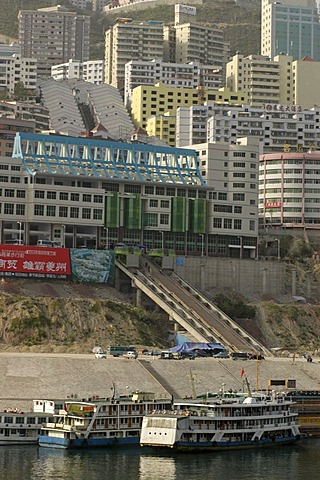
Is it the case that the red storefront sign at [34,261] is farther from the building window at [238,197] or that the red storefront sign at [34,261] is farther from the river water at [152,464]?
the river water at [152,464]

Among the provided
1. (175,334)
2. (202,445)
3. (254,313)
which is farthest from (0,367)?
(254,313)

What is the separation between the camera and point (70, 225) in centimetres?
17138

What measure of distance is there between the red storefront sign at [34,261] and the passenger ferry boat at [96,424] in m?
50.9

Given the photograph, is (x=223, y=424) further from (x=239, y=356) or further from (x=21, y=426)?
(x=239, y=356)

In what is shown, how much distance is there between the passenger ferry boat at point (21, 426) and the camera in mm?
104938

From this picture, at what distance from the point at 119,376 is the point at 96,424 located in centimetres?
1798

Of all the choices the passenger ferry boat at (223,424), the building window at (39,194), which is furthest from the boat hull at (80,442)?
the building window at (39,194)

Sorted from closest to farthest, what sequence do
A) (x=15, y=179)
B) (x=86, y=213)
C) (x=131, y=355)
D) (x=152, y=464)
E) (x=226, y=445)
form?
(x=152, y=464) < (x=226, y=445) < (x=131, y=355) < (x=15, y=179) < (x=86, y=213)

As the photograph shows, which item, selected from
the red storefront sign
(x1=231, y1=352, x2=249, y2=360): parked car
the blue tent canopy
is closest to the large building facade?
the red storefront sign

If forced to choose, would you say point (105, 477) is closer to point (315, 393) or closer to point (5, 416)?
point (5, 416)

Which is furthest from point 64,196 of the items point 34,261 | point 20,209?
point 34,261

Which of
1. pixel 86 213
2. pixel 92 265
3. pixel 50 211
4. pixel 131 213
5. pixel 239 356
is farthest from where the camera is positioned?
pixel 131 213

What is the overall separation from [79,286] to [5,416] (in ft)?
184

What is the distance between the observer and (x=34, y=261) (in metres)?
158
